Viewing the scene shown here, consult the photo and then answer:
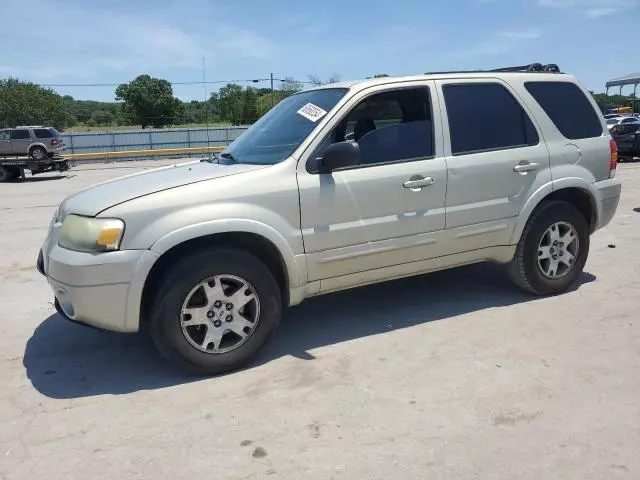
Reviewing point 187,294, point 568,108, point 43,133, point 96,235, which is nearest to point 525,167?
point 568,108

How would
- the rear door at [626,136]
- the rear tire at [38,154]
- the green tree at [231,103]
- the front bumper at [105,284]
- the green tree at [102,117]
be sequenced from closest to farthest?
the front bumper at [105,284] < the rear door at [626,136] < the rear tire at [38,154] < the green tree at [231,103] < the green tree at [102,117]

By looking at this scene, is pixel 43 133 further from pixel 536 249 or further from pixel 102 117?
pixel 102 117

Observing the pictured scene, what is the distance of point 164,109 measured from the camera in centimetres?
8531

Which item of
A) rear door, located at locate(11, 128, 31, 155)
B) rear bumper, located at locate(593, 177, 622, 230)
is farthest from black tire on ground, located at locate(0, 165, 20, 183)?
rear bumper, located at locate(593, 177, 622, 230)

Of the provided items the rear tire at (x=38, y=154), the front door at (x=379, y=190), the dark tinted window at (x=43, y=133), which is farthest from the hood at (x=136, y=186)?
the dark tinted window at (x=43, y=133)

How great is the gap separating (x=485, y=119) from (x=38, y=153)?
21.6m

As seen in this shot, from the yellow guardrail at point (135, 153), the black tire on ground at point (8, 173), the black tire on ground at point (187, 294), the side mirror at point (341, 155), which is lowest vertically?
the black tire on ground at point (187, 294)

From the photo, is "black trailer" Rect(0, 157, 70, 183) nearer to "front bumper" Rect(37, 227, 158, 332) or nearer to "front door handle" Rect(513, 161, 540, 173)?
"front bumper" Rect(37, 227, 158, 332)

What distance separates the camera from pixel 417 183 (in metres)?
4.13

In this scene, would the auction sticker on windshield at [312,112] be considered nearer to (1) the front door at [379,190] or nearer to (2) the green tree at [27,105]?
(1) the front door at [379,190]

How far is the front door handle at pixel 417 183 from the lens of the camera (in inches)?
162

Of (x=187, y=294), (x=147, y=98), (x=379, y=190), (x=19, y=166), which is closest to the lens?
(x=187, y=294)

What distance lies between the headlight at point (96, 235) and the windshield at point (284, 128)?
1.15 metres

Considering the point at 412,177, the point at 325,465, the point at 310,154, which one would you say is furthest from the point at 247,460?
the point at 412,177
